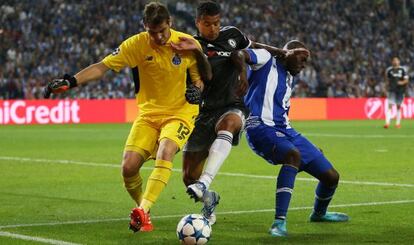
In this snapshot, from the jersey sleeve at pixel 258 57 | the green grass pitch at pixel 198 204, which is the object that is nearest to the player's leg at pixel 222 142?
the jersey sleeve at pixel 258 57

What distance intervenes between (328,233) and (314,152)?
0.82 meters

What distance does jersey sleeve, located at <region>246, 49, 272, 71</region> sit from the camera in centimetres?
860

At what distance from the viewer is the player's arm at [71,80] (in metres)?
8.06

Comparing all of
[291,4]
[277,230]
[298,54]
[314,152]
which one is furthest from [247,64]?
[291,4]

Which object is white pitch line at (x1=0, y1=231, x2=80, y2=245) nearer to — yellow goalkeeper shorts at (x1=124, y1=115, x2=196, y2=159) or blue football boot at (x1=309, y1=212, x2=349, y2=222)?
yellow goalkeeper shorts at (x1=124, y1=115, x2=196, y2=159)

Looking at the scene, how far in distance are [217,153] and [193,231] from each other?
3.57 feet

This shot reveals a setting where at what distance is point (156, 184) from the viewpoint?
8.14 metres

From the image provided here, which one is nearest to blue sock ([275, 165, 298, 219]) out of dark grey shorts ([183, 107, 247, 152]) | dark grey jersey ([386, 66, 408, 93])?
dark grey shorts ([183, 107, 247, 152])

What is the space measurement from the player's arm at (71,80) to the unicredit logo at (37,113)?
2526 cm

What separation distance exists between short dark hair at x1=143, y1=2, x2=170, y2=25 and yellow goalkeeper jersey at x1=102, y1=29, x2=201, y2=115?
316 millimetres

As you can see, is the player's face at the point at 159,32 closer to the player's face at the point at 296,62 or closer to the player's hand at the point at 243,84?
the player's hand at the point at 243,84

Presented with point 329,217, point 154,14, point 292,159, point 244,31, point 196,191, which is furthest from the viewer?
point 244,31

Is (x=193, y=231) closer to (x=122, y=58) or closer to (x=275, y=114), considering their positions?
(x=275, y=114)

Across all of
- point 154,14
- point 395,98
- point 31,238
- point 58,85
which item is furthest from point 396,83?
point 31,238
